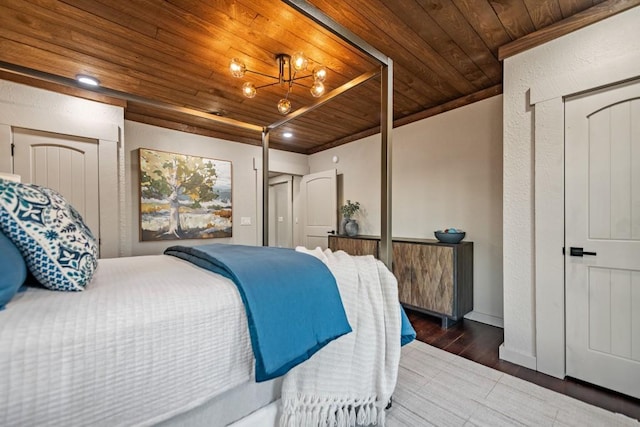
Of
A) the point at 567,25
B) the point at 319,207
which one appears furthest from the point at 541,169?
the point at 319,207

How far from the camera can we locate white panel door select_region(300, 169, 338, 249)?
4.38 meters

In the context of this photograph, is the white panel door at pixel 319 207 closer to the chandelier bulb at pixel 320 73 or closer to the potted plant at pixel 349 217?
the potted plant at pixel 349 217

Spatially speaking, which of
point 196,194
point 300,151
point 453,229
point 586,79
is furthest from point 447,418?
point 300,151

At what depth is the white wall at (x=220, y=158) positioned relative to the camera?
10.7 feet

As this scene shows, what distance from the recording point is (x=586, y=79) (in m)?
1.74

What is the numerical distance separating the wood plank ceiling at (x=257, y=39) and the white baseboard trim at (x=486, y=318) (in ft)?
7.81

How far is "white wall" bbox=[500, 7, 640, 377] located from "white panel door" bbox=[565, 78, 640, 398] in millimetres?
68

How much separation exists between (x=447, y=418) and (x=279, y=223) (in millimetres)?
4776

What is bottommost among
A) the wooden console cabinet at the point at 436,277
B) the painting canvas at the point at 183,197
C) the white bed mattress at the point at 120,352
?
the wooden console cabinet at the point at 436,277

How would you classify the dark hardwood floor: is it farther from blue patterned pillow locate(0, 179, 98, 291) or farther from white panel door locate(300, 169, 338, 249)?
blue patterned pillow locate(0, 179, 98, 291)

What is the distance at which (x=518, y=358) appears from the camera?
202 centimetres

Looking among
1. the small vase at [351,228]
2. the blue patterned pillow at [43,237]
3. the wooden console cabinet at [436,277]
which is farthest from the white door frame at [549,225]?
the blue patterned pillow at [43,237]

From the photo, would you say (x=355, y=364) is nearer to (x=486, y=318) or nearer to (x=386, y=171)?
(x=386, y=171)

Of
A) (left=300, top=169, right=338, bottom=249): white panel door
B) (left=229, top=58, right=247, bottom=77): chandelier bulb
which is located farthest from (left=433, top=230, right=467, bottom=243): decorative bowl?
(left=229, top=58, right=247, bottom=77): chandelier bulb
